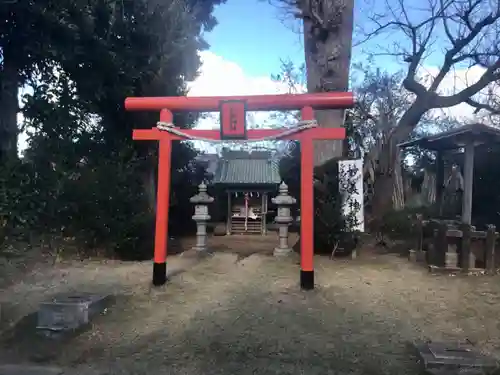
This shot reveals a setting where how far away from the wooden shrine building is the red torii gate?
26.8 feet

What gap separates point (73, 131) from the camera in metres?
9.30

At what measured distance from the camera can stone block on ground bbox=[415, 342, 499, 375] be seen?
11.5 feet

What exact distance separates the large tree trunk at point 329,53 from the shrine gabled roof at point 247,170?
16.7 ft

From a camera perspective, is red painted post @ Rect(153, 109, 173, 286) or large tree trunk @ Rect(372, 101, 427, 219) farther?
large tree trunk @ Rect(372, 101, 427, 219)

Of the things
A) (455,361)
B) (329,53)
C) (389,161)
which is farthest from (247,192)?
(455,361)

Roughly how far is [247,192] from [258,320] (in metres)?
9.92

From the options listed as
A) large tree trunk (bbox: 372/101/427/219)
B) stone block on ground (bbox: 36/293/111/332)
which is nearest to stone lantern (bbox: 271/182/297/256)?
large tree trunk (bbox: 372/101/427/219)

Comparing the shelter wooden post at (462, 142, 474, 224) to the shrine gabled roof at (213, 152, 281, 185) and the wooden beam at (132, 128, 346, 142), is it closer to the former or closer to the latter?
the wooden beam at (132, 128, 346, 142)

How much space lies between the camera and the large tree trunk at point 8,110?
8.77 meters

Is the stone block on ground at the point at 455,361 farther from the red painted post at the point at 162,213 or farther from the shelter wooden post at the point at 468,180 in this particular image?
the shelter wooden post at the point at 468,180

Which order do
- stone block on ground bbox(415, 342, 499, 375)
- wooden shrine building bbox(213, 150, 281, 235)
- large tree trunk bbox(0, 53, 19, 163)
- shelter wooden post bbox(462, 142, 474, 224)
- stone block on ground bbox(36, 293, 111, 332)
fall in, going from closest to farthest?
stone block on ground bbox(415, 342, 499, 375), stone block on ground bbox(36, 293, 111, 332), shelter wooden post bbox(462, 142, 474, 224), large tree trunk bbox(0, 53, 19, 163), wooden shrine building bbox(213, 150, 281, 235)

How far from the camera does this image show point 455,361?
3529 mm

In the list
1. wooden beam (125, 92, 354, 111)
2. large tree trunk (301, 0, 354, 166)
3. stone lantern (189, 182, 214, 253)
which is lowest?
stone lantern (189, 182, 214, 253)

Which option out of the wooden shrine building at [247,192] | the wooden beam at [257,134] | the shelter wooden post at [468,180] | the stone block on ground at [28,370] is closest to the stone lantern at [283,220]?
the wooden beam at [257,134]
